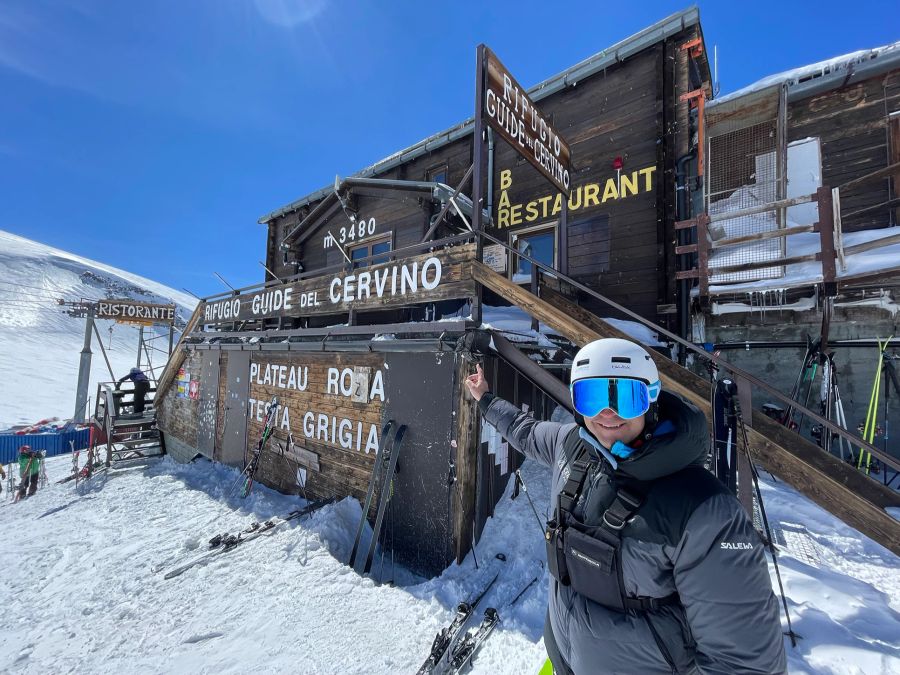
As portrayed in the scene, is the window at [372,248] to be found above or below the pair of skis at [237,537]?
above

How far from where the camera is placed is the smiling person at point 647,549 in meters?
1.44

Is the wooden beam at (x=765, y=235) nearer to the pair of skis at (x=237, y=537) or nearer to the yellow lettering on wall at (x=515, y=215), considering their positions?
the yellow lettering on wall at (x=515, y=215)

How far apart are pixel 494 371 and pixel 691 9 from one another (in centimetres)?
938

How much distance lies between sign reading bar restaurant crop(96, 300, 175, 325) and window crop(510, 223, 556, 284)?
22.1 meters

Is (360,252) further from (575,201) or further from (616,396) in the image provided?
(616,396)

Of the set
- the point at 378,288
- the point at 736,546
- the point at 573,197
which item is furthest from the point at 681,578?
the point at 573,197

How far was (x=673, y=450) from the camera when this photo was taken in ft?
5.55

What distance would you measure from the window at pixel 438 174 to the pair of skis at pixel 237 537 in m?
10.5

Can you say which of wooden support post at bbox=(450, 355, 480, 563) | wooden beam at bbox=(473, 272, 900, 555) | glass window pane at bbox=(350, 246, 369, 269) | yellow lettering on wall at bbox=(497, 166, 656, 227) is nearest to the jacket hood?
wooden beam at bbox=(473, 272, 900, 555)

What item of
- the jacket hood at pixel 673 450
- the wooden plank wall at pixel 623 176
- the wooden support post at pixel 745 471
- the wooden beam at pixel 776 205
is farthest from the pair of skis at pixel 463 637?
the wooden beam at pixel 776 205

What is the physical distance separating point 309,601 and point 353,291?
4916 millimetres

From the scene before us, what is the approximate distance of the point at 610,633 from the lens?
1.71 meters

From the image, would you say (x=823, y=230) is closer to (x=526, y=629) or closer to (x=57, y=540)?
(x=526, y=629)

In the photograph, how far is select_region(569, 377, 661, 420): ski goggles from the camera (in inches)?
73.7
